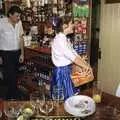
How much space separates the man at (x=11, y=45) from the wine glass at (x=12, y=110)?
245 cm

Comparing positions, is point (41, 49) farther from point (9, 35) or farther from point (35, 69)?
point (9, 35)

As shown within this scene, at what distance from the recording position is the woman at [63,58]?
10.8 feet

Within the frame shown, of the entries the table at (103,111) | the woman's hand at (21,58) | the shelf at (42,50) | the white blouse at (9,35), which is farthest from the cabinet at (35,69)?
the table at (103,111)

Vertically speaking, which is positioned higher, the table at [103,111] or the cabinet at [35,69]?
the table at [103,111]

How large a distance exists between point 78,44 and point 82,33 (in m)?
Answer: 0.16

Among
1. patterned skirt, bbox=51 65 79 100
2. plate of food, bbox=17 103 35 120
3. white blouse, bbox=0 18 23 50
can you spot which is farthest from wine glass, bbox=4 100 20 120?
white blouse, bbox=0 18 23 50

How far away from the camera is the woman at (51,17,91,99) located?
3.30 metres

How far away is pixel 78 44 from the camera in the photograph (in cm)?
414

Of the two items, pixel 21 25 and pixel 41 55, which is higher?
pixel 21 25

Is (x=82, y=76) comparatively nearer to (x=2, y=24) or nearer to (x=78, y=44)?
(x=78, y=44)

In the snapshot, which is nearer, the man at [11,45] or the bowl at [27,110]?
the bowl at [27,110]

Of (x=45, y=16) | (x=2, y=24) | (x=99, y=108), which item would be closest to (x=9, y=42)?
(x=2, y=24)

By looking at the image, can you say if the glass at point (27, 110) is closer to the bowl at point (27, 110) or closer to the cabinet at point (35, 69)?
the bowl at point (27, 110)

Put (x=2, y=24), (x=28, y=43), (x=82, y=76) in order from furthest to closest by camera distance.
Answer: (x=28, y=43) < (x=2, y=24) < (x=82, y=76)
